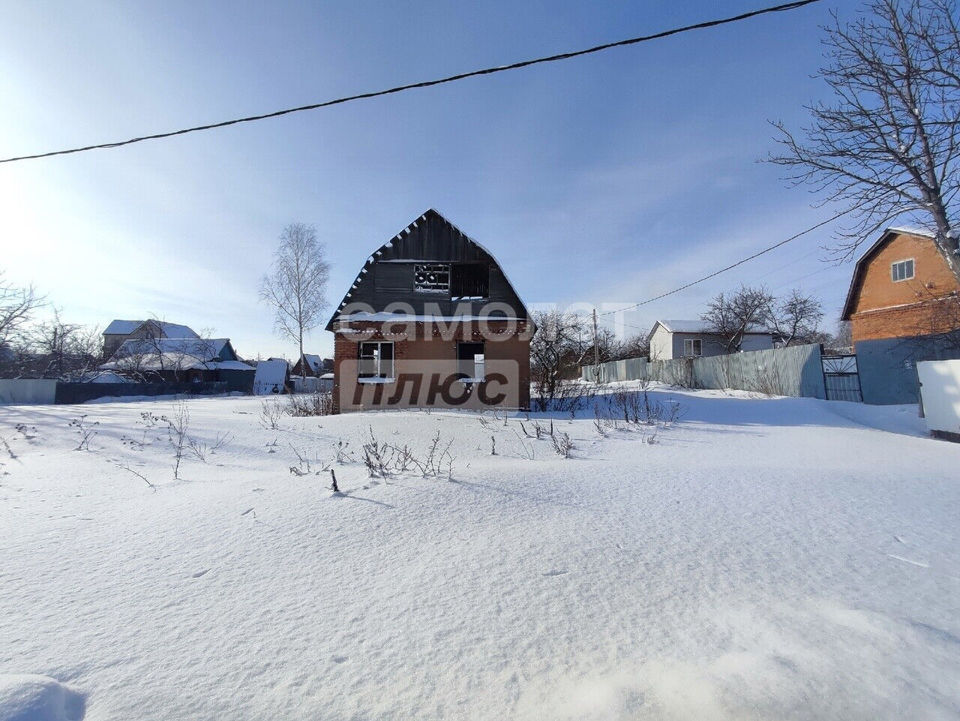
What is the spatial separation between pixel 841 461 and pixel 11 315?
1257 inches

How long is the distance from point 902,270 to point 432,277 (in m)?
20.6

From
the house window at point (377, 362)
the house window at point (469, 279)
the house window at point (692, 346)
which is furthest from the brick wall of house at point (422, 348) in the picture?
the house window at point (692, 346)

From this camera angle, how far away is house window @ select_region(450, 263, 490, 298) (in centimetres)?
1361

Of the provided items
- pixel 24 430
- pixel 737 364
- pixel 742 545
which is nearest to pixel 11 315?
pixel 24 430

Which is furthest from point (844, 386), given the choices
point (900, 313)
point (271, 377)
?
point (271, 377)

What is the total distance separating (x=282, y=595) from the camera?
2141 millimetres

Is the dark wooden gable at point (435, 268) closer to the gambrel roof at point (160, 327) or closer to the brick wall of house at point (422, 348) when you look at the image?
the brick wall of house at point (422, 348)

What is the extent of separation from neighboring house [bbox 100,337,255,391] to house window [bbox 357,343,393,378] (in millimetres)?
29271

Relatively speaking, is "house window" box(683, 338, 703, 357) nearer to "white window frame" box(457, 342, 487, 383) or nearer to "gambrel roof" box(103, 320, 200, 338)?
"white window frame" box(457, 342, 487, 383)

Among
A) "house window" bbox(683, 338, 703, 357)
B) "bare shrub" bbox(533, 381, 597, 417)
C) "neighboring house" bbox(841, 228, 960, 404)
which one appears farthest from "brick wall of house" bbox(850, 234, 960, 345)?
"house window" bbox(683, 338, 703, 357)

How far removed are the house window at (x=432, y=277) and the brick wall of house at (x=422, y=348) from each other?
5.72 ft

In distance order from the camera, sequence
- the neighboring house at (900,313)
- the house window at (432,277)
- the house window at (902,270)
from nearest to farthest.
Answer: the house window at (432,277), the neighboring house at (900,313), the house window at (902,270)

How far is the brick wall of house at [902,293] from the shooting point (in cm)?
1580

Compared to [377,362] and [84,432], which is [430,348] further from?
[84,432]
